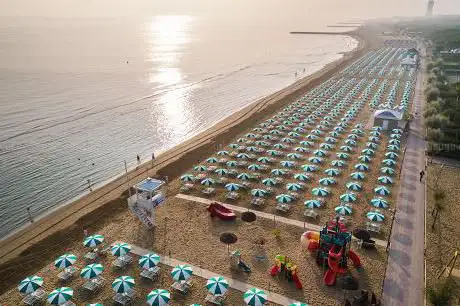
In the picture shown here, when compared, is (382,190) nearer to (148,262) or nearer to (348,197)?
(348,197)

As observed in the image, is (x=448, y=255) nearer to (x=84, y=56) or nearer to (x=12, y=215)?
(x=12, y=215)

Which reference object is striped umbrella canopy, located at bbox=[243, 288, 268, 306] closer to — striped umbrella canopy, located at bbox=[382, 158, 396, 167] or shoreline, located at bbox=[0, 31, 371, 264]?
shoreline, located at bbox=[0, 31, 371, 264]

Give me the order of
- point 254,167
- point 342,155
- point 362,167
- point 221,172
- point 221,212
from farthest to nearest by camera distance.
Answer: point 342,155
point 254,167
point 362,167
point 221,172
point 221,212

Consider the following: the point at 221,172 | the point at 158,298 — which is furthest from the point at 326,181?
the point at 158,298

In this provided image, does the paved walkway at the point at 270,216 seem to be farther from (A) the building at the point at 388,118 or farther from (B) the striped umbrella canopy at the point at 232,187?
(A) the building at the point at 388,118

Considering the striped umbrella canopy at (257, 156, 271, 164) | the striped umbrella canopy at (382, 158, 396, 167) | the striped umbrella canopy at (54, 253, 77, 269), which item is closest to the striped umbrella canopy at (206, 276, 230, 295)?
the striped umbrella canopy at (54, 253, 77, 269)

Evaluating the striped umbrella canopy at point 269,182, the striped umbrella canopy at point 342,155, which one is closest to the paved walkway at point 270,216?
the striped umbrella canopy at point 269,182
